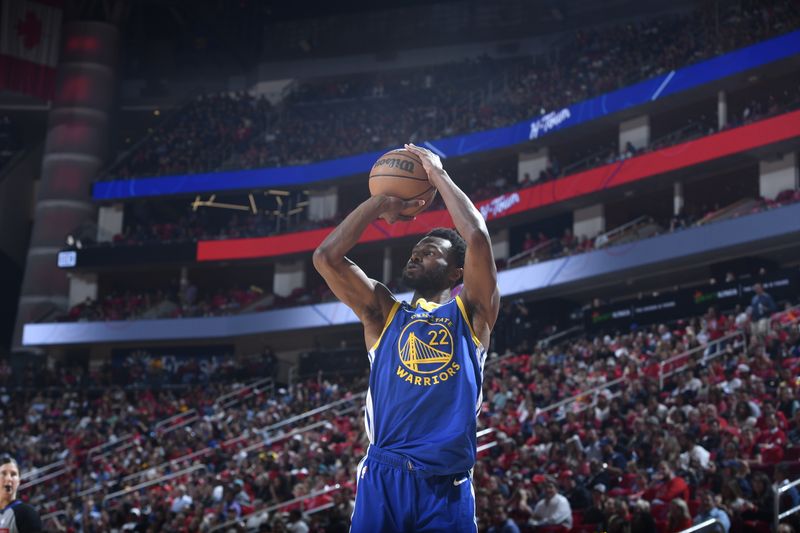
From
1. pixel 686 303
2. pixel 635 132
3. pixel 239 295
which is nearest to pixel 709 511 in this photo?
pixel 686 303

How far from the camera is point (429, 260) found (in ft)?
15.7

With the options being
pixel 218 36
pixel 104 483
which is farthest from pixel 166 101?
pixel 104 483

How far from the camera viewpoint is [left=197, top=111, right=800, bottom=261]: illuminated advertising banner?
81.9 feet

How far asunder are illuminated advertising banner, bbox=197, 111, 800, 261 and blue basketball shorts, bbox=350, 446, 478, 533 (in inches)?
884

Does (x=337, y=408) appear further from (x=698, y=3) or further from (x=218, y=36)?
(x=218, y=36)

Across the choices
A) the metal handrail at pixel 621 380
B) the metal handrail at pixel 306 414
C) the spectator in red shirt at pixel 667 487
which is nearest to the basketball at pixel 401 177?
the spectator in red shirt at pixel 667 487

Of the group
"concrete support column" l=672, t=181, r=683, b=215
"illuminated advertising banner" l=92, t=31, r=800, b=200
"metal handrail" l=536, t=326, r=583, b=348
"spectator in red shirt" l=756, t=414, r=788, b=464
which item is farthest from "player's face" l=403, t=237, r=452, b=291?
"concrete support column" l=672, t=181, r=683, b=215

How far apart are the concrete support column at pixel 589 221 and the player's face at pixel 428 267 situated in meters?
26.0

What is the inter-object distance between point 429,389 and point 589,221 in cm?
2730

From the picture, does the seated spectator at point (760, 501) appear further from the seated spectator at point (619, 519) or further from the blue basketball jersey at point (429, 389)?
the blue basketball jersey at point (429, 389)

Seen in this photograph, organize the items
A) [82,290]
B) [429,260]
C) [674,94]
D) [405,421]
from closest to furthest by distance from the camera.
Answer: [405,421] < [429,260] < [674,94] < [82,290]

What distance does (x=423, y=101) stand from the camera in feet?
126

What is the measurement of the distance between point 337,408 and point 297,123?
1831cm

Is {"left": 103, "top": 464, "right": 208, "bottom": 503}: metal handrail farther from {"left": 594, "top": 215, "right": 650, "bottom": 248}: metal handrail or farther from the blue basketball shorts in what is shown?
the blue basketball shorts
